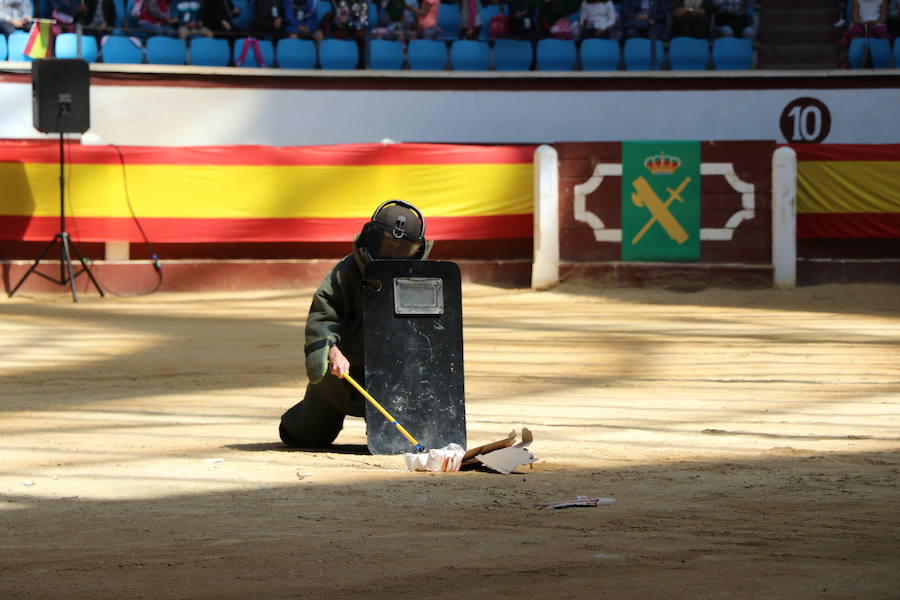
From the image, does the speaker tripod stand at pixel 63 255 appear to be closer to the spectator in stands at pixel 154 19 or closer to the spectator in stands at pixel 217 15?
the spectator in stands at pixel 154 19

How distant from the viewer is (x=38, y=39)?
20.9 m

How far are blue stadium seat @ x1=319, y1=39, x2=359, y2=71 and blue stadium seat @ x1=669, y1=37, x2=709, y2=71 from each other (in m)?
5.32

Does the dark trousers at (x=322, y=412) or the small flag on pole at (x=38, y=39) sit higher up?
the small flag on pole at (x=38, y=39)

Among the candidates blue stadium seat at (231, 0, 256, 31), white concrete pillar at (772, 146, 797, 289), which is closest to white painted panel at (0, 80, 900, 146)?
blue stadium seat at (231, 0, 256, 31)

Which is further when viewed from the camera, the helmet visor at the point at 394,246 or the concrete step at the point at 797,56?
the concrete step at the point at 797,56

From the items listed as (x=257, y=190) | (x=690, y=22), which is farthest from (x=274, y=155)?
(x=690, y=22)

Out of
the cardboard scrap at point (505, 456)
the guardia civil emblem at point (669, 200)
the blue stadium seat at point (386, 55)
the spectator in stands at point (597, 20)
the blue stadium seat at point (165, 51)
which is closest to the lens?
the cardboard scrap at point (505, 456)

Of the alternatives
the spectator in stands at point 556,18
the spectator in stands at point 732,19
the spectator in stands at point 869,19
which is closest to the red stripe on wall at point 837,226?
the spectator in stands at point 869,19

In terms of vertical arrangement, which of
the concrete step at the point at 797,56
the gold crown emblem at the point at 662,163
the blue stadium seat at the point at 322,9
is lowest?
the gold crown emblem at the point at 662,163

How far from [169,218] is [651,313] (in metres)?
6.98

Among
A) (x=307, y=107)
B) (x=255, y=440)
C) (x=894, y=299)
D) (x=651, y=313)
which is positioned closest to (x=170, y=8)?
(x=307, y=107)

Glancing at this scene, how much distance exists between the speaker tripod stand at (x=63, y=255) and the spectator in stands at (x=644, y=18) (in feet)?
33.0

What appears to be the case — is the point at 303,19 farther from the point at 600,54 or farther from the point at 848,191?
the point at 848,191

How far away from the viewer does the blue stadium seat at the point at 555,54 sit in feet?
75.7
